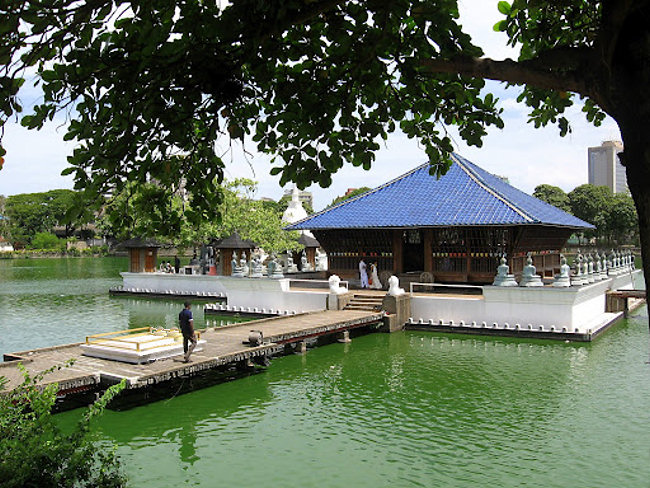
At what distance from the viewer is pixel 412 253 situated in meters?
27.8

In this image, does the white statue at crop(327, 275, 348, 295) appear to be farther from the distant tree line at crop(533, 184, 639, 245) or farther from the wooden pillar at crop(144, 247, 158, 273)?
the distant tree line at crop(533, 184, 639, 245)

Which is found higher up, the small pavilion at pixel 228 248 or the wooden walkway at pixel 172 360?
the small pavilion at pixel 228 248

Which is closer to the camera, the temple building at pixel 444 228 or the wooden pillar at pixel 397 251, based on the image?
the temple building at pixel 444 228

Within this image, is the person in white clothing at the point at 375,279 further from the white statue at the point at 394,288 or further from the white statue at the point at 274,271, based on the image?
the white statue at the point at 274,271

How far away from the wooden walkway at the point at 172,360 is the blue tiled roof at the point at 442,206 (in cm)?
582

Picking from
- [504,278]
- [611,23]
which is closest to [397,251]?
[504,278]

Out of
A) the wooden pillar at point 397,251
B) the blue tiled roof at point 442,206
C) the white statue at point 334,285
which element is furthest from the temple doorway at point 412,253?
the white statue at point 334,285

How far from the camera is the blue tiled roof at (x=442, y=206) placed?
76.5 feet

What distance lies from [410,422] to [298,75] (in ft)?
25.2

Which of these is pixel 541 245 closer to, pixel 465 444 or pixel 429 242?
pixel 429 242

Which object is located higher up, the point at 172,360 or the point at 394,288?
the point at 394,288

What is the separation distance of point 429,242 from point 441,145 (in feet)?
62.5

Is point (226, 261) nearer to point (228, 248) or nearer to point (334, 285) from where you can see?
point (228, 248)

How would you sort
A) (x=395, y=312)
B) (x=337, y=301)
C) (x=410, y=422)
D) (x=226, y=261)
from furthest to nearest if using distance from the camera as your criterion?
(x=226, y=261), (x=337, y=301), (x=395, y=312), (x=410, y=422)
